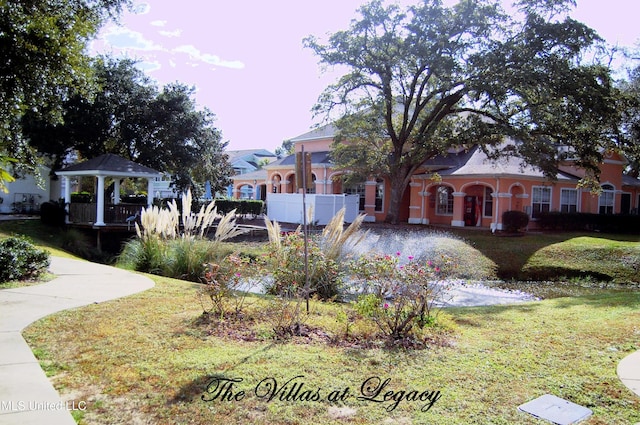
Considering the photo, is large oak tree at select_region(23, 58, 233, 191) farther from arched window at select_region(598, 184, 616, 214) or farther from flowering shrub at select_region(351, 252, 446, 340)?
arched window at select_region(598, 184, 616, 214)

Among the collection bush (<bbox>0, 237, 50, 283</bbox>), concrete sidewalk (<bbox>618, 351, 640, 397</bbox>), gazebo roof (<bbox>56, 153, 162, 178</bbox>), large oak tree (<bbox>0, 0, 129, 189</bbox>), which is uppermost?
large oak tree (<bbox>0, 0, 129, 189</bbox>)

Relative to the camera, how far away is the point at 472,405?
3803 millimetres

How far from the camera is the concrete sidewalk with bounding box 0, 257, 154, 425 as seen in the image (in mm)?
3545

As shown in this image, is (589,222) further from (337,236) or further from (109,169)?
(109,169)

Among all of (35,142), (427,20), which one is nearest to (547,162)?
(427,20)

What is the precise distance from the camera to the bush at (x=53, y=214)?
20031mm

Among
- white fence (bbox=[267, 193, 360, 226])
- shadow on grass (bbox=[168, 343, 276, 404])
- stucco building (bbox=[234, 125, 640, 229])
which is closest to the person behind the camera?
shadow on grass (bbox=[168, 343, 276, 404])

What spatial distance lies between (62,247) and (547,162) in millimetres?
18742

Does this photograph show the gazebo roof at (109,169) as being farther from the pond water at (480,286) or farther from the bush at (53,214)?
the pond water at (480,286)

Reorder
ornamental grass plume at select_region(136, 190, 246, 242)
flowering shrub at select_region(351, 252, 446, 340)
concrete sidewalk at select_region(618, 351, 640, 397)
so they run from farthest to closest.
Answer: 1. ornamental grass plume at select_region(136, 190, 246, 242)
2. flowering shrub at select_region(351, 252, 446, 340)
3. concrete sidewalk at select_region(618, 351, 640, 397)

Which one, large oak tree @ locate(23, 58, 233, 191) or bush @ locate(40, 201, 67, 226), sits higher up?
large oak tree @ locate(23, 58, 233, 191)

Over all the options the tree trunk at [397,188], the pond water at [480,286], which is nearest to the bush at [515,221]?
the pond water at [480,286]

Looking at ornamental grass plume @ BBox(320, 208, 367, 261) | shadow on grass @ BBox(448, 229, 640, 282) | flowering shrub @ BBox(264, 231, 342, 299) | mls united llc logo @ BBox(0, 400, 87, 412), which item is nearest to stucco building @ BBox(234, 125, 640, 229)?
shadow on grass @ BBox(448, 229, 640, 282)

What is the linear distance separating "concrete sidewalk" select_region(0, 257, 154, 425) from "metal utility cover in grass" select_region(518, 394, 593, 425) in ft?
11.1
